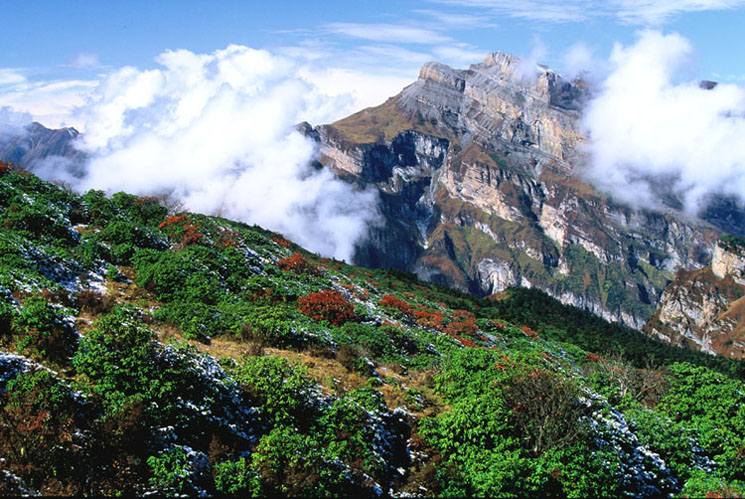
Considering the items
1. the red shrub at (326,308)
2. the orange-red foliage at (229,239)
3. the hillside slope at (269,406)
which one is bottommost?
the red shrub at (326,308)

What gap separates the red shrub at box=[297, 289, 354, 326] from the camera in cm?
3319

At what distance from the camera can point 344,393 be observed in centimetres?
1977

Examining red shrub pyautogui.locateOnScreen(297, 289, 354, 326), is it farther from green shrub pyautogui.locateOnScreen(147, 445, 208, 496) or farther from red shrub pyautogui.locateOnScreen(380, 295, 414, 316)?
green shrub pyautogui.locateOnScreen(147, 445, 208, 496)

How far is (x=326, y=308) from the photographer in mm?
33906

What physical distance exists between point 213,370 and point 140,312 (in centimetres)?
759

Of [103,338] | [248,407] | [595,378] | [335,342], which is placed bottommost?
[595,378]

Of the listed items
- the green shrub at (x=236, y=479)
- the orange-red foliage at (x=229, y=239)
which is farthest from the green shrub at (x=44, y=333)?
the orange-red foliage at (x=229, y=239)

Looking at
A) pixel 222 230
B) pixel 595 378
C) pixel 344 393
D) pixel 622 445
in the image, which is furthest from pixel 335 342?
pixel 222 230

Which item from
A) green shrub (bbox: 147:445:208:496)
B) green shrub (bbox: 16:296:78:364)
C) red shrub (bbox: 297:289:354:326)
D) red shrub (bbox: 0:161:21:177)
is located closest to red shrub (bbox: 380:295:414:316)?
red shrub (bbox: 297:289:354:326)

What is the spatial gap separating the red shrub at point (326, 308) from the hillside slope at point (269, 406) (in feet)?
8.64

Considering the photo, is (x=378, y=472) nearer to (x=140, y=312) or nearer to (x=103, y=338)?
(x=103, y=338)

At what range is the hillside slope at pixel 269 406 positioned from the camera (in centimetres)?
1363

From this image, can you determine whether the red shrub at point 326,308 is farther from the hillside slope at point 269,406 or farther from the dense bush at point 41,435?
the dense bush at point 41,435

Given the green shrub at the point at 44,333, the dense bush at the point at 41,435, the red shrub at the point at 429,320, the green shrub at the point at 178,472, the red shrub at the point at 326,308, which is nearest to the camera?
the dense bush at the point at 41,435
